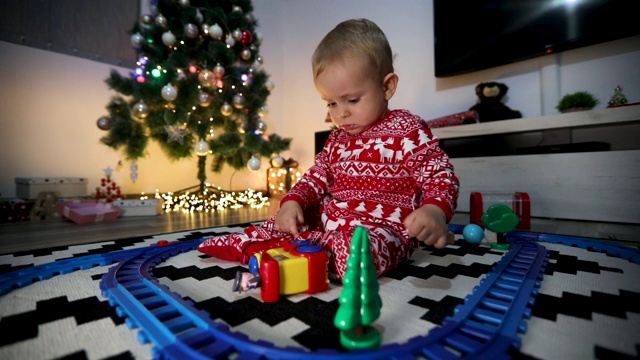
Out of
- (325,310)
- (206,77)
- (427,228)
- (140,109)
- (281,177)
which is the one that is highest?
(206,77)

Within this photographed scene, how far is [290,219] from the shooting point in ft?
2.26

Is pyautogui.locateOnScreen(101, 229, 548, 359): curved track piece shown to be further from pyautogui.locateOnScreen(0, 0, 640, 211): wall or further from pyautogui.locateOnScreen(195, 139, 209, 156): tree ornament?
pyautogui.locateOnScreen(0, 0, 640, 211): wall

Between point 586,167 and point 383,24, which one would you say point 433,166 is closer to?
point 586,167

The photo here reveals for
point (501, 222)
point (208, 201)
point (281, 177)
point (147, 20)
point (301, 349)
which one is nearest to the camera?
point (301, 349)

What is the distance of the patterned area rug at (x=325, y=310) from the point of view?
39cm

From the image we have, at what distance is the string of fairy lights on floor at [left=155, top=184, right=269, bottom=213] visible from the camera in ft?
6.49

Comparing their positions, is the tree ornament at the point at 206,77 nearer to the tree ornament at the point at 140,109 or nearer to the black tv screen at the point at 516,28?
the tree ornament at the point at 140,109

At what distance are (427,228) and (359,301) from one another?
0.21 m

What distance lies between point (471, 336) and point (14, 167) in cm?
251

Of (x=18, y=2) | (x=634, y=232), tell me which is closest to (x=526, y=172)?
(x=634, y=232)

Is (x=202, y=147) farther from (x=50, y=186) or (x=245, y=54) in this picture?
(x=50, y=186)

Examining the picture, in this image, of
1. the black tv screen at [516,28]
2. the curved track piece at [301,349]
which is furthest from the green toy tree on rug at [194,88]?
the curved track piece at [301,349]

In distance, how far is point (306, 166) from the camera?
298 centimetres

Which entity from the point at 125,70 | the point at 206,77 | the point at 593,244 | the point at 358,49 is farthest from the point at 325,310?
the point at 125,70
